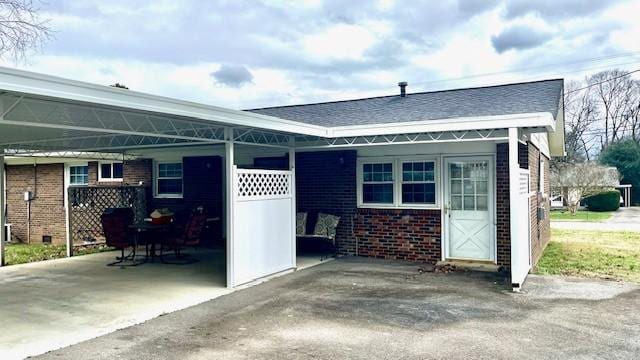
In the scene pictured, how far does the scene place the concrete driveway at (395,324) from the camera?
474 centimetres

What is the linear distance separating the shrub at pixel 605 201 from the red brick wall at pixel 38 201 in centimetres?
2729

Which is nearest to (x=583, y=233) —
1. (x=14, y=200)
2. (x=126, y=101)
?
(x=126, y=101)

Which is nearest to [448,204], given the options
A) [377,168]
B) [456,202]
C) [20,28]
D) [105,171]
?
[456,202]

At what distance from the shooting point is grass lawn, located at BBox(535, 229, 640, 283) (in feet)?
29.8

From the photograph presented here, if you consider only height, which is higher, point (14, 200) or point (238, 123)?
point (238, 123)

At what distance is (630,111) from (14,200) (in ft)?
141

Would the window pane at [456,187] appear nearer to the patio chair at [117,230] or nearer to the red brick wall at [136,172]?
the patio chair at [117,230]

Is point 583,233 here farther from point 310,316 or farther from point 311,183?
point 310,316

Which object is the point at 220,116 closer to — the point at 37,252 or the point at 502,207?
the point at 502,207

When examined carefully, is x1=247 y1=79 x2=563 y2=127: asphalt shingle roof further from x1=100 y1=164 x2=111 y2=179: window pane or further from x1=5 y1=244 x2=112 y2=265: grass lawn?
x1=5 y1=244 x2=112 y2=265: grass lawn

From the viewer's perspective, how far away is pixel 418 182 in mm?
10125

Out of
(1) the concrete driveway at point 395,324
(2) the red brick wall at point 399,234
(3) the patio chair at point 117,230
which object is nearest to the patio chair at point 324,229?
(2) the red brick wall at point 399,234

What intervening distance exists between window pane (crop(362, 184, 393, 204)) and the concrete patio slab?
1798 mm

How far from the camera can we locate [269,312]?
618cm
